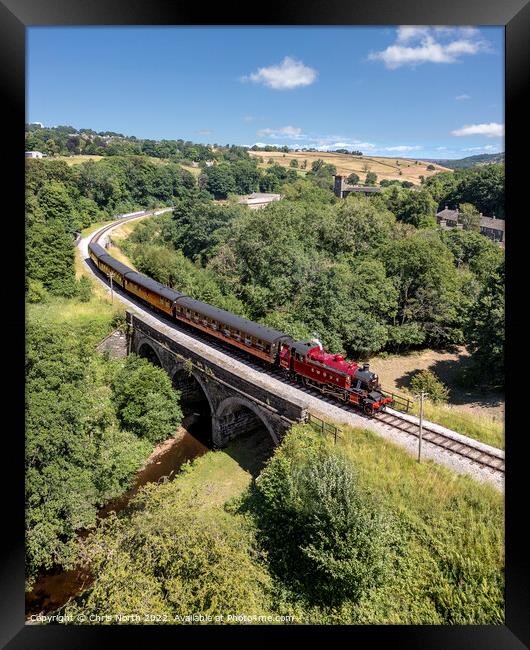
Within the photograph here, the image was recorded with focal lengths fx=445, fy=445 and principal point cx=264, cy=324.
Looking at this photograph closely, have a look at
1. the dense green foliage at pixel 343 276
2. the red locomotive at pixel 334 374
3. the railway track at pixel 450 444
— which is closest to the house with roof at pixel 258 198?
→ the dense green foliage at pixel 343 276

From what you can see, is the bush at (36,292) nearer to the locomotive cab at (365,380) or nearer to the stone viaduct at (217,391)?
the stone viaduct at (217,391)

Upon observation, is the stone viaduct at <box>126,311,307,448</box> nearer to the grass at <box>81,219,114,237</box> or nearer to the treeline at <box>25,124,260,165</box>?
the grass at <box>81,219,114,237</box>

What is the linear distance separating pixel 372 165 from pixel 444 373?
5664 centimetres

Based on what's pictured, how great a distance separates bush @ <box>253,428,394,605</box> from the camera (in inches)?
453

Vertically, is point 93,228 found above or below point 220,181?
below

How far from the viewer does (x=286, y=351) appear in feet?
67.0

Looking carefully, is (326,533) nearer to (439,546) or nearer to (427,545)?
(427,545)

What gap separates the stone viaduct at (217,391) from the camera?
1847 cm

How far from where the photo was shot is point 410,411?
60.4 ft

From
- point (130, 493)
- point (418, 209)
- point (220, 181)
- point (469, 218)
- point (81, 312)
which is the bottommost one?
point (130, 493)
